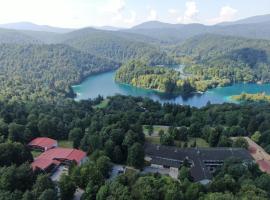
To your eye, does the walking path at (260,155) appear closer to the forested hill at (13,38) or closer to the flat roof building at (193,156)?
the flat roof building at (193,156)

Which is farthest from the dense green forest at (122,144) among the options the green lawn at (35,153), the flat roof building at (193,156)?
the green lawn at (35,153)

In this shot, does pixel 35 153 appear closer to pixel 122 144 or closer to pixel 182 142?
pixel 122 144

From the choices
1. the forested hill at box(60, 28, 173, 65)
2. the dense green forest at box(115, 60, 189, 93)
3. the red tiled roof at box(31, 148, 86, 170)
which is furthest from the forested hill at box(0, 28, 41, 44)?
the red tiled roof at box(31, 148, 86, 170)

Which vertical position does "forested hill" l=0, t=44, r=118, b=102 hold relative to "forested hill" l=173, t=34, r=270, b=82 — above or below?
below

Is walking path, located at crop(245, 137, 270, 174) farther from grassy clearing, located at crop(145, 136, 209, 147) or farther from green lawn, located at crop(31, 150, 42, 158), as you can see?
green lawn, located at crop(31, 150, 42, 158)

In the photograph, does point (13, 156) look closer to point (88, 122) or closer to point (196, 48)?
point (88, 122)
